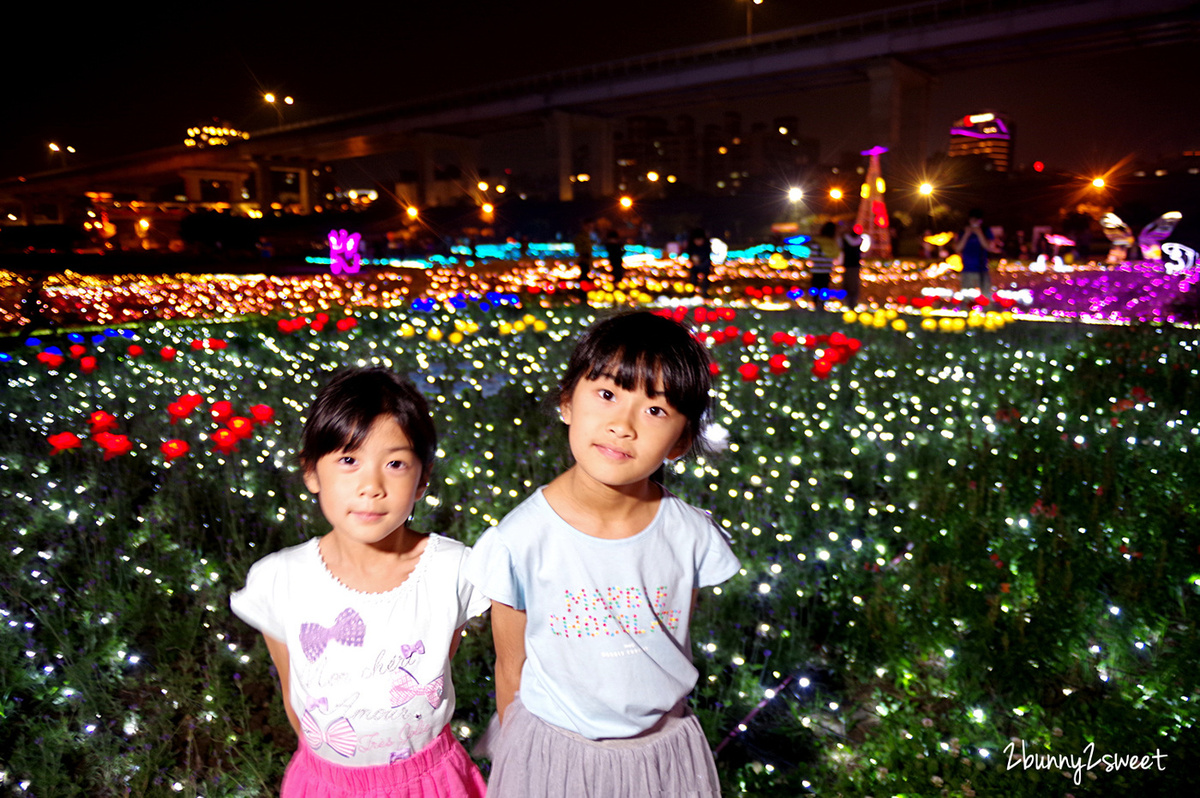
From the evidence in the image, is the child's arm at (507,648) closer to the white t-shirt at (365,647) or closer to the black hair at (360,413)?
the white t-shirt at (365,647)

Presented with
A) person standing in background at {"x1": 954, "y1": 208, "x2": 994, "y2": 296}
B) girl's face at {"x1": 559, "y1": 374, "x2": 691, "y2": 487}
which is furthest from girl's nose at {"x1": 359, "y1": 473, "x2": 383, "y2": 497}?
person standing in background at {"x1": 954, "y1": 208, "x2": 994, "y2": 296}

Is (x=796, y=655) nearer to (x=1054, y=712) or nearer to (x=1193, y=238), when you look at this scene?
(x=1054, y=712)

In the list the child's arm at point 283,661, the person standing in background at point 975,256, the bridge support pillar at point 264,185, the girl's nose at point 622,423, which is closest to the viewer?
the girl's nose at point 622,423

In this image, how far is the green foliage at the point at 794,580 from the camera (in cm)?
301

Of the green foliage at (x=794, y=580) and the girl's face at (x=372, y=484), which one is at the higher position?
the girl's face at (x=372, y=484)

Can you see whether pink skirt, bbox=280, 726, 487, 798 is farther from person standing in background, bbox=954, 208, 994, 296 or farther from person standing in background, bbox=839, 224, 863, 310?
person standing in background, bbox=839, 224, 863, 310

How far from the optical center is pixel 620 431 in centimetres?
178

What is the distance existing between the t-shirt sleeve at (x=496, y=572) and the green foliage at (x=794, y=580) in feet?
1.23

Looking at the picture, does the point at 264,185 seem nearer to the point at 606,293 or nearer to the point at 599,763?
the point at 606,293

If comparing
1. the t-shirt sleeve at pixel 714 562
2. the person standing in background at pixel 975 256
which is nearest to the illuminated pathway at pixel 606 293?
the person standing in background at pixel 975 256

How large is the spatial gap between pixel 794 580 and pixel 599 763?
2370 millimetres

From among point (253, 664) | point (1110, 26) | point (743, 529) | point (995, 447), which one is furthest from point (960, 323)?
point (1110, 26)

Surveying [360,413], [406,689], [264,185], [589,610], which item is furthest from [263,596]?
[264,185]

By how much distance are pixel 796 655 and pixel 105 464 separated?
4828 mm
